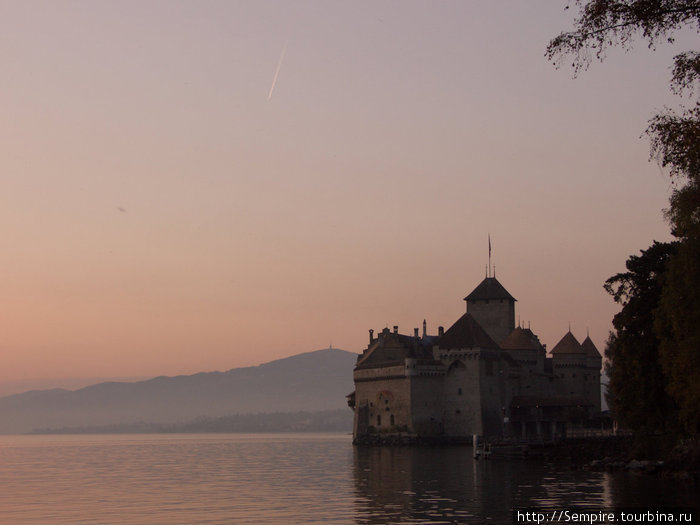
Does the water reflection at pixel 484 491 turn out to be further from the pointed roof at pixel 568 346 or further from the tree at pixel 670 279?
the pointed roof at pixel 568 346

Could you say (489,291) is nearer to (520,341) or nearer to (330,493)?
(520,341)

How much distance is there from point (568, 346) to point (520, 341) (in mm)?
6484

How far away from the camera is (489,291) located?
330ft

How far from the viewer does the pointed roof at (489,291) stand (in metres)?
100

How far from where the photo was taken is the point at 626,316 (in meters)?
49.1

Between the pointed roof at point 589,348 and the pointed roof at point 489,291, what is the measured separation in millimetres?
8522

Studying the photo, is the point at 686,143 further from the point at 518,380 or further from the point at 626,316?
the point at 518,380

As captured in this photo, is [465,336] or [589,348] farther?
[589,348]

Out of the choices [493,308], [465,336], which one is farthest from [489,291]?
[465,336]

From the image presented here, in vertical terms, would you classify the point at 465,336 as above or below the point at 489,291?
below

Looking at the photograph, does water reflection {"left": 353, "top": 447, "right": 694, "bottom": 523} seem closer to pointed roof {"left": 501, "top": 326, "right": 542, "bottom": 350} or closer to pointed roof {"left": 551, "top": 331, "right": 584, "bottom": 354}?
pointed roof {"left": 501, "top": 326, "right": 542, "bottom": 350}

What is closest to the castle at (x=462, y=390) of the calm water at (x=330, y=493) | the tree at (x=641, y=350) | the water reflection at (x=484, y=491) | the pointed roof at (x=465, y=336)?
the pointed roof at (x=465, y=336)

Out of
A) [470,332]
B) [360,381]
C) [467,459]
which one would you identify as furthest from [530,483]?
[360,381]

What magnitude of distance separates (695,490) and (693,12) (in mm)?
25442
